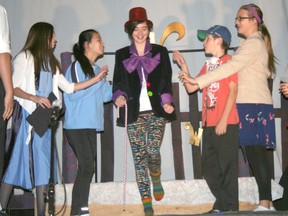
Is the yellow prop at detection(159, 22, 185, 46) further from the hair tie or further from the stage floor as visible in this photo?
the stage floor

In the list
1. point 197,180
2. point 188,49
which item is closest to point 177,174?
point 197,180

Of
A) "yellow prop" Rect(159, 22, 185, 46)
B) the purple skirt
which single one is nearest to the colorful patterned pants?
the purple skirt

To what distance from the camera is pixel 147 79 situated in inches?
152

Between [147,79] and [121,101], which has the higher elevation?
[147,79]

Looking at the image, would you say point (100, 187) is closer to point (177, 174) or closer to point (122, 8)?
point (177, 174)

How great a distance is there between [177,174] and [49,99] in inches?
62.8

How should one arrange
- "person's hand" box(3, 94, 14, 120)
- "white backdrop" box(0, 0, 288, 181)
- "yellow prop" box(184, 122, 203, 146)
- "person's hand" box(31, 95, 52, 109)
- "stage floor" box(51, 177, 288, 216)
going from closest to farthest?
"person's hand" box(3, 94, 14, 120) → "person's hand" box(31, 95, 52, 109) → "yellow prop" box(184, 122, 203, 146) → "stage floor" box(51, 177, 288, 216) → "white backdrop" box(0, 0, 288, 181)

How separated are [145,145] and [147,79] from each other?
1.75 feet

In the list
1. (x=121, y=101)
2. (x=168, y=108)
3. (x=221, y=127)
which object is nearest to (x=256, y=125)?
(x=221, y=127)

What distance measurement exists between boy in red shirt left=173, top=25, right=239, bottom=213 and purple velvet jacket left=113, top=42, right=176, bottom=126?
19 cm

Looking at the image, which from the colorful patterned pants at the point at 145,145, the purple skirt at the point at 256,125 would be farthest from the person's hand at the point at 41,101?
the purple skirt at the point at 256,125

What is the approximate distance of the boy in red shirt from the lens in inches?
140

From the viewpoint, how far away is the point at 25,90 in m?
3.61

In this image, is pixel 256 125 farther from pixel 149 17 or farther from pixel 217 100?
pixel 149 17
